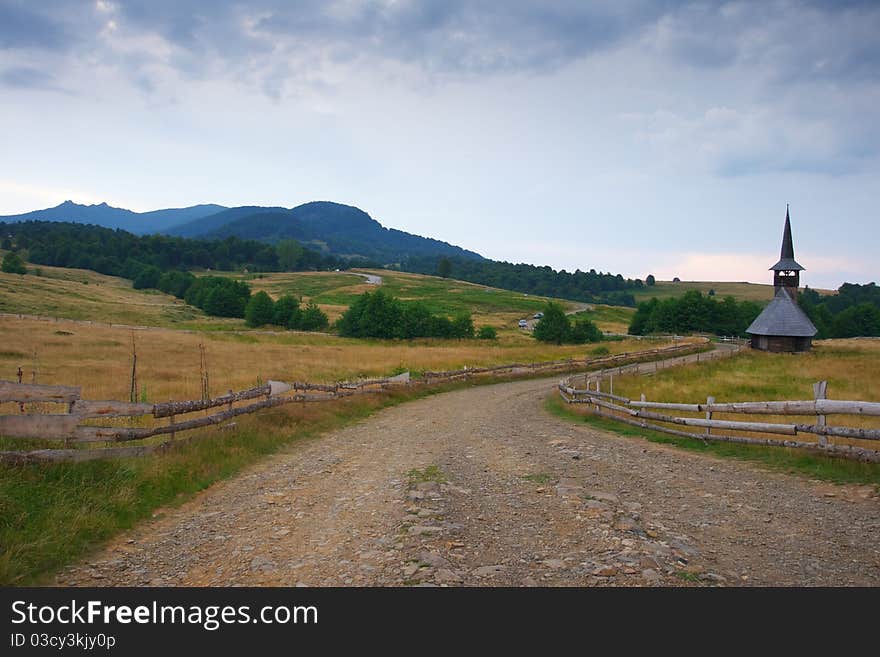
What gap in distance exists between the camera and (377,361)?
41.6 metres

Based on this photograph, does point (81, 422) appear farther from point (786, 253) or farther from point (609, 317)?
point (609, 317)

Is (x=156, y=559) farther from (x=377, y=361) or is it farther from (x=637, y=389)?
(x=377, y=361)

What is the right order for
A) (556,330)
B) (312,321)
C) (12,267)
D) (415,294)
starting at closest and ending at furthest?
(556,330) < (312,321) < (12,267) < (415,294)

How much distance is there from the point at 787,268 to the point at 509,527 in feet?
193

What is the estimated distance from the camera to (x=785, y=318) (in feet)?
177

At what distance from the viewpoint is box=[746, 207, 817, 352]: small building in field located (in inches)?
2093

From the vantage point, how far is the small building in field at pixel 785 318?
53.2m

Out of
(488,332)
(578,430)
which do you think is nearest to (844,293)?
(488,332)

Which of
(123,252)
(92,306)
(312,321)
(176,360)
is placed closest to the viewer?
(176,360)

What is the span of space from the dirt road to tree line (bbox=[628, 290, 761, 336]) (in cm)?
8696

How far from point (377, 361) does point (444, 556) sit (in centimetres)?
3533

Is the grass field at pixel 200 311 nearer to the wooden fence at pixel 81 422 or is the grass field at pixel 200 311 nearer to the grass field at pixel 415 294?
the grass field at pixel 415 294

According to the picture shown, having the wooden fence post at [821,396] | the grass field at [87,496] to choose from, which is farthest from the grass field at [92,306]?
the wooden fence post at [821,396]

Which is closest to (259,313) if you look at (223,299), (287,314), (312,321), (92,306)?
(287,314)
